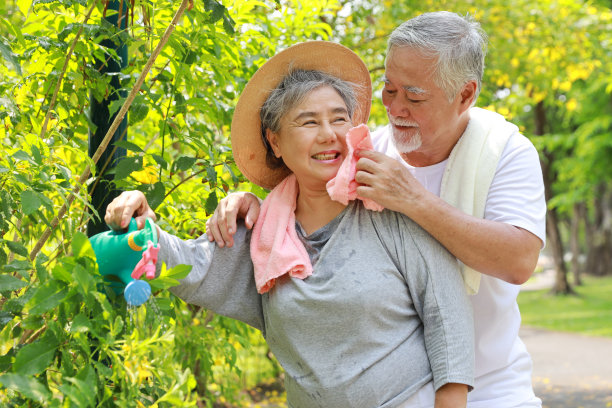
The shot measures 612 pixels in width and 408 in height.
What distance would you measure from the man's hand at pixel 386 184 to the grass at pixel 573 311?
1163 cm

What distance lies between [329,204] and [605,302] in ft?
60.2

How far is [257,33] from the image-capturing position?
10.1ft

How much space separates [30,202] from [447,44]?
60.1 inches

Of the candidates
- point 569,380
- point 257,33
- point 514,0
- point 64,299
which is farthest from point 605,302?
point 64,299

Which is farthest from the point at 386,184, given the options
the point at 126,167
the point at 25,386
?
the point at 25,386

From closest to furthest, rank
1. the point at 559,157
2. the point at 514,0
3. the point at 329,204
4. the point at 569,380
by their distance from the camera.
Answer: the point at 329,204, the point at 514,0, the point at 569,380, the point at 559,157

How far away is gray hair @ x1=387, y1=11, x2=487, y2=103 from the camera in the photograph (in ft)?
8.25

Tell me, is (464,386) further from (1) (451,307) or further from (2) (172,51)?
(2) (172,51)

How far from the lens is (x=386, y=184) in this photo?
6.70 ft

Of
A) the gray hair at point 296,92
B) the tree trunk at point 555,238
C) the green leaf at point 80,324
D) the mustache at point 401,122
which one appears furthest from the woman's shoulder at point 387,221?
the tree trunk at point 555,238

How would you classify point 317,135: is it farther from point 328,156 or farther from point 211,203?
point 211,203

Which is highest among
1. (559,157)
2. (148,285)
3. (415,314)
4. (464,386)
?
(148,285)

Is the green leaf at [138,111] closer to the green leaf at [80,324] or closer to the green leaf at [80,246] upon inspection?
the green leaf at [80,246]

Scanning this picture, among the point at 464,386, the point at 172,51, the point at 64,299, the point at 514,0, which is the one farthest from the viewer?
the point at 514,0
